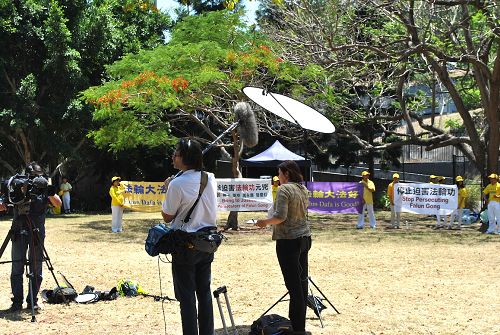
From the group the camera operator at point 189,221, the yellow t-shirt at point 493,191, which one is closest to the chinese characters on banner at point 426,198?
the yellow t-shirt at point 493,191

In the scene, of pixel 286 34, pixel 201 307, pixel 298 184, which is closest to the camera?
pixel 201 307

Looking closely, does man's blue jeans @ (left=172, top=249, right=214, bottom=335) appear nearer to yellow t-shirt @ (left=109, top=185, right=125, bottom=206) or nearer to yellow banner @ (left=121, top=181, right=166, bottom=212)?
yellow t-shirt @ (left=109, top=185, right=125, bottom=206)

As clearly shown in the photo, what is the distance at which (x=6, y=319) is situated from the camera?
7.83 metres

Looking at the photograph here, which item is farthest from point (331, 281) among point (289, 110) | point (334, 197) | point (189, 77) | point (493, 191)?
point (334, 197)

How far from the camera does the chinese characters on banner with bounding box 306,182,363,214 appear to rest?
2147 centimetres

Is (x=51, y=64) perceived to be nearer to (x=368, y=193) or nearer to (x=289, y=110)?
(x=368, y=193)

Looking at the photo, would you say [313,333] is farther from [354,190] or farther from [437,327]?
[354,190]

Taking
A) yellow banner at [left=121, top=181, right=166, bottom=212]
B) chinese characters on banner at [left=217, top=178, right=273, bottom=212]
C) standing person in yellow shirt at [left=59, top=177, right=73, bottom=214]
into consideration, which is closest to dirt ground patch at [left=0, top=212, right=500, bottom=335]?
chinese characters on banner at [left=217, top=178, right=273, bottom=212]

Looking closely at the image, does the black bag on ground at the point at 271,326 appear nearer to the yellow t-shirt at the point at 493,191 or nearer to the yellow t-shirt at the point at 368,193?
the yellow t-shirt at the point at 493,191

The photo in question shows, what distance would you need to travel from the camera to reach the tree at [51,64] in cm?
2698

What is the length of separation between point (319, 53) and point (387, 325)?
12759 millimetres

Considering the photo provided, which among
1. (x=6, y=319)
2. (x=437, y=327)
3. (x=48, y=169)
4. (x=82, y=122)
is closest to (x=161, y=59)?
(x=82, y=122)

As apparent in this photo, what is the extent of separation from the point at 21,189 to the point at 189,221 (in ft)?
10.4

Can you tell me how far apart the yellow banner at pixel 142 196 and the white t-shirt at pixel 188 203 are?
16.0 meters
